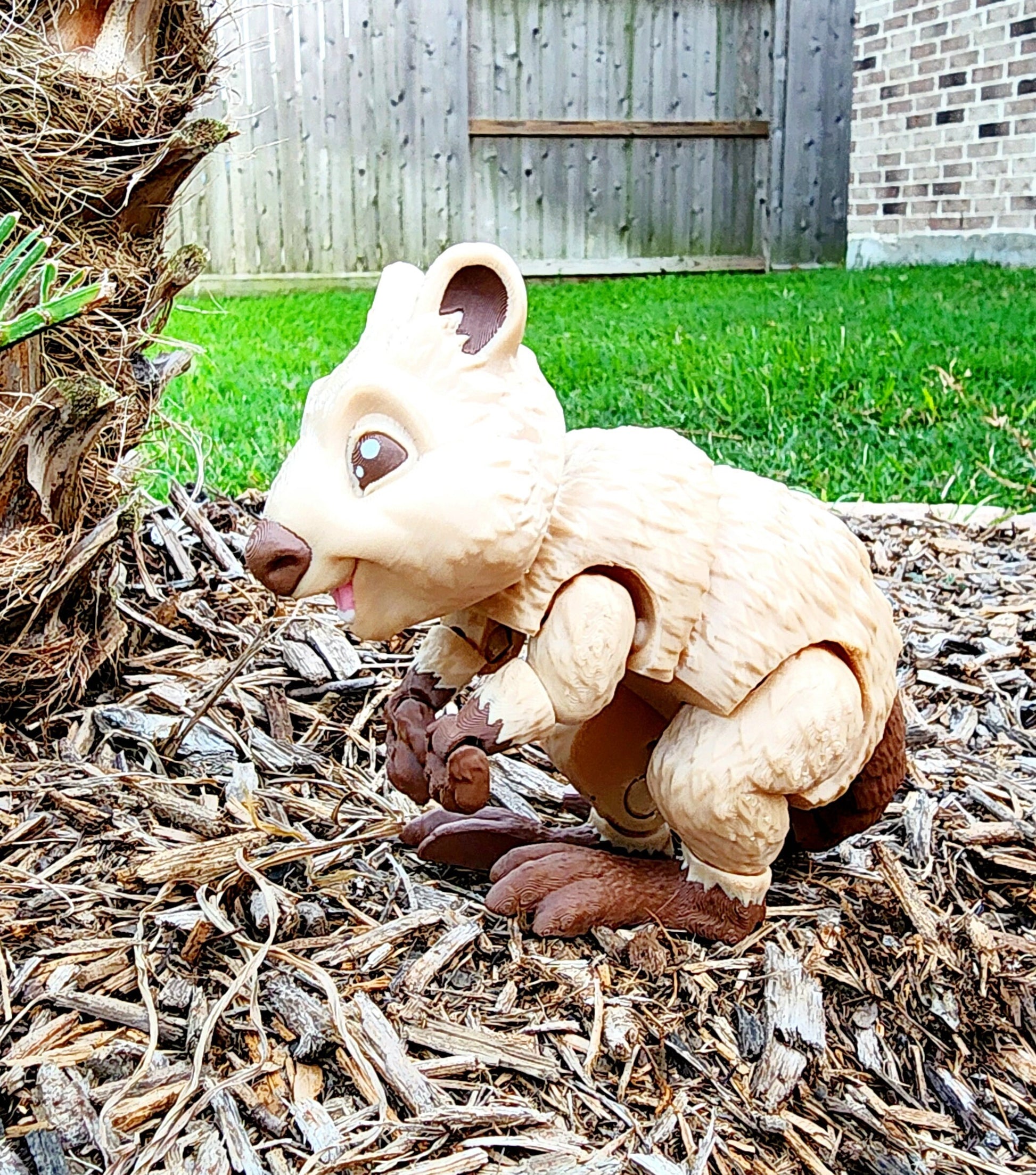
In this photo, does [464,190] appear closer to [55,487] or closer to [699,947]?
[55,487]

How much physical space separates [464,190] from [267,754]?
24.1 ft

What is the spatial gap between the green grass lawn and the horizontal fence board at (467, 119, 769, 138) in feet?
7.35

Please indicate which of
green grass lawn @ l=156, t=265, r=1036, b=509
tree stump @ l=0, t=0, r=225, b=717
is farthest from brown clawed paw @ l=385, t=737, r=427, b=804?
green grass lawn @ l=156, t=265, r=1036, b=509

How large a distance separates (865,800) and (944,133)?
7883mm

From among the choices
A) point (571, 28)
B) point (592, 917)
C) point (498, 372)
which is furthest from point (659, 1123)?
point (571, 28)

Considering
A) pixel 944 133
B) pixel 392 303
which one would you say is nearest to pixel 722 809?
pixel 392 303

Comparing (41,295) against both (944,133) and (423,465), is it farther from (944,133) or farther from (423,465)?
(944,133)

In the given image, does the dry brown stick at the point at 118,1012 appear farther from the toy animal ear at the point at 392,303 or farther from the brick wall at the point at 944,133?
the brick wall at the point at 944,133

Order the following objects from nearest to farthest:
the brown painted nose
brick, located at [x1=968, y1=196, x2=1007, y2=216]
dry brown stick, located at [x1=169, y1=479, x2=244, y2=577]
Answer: the brown painted nose, dry brown stick, located at [x1=169, y1=479, x2=244, y2=577], brick, located at [x1=968, y1=196, x2=1007, y2=216]

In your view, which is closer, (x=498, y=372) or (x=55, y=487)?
(x=498, y=372)

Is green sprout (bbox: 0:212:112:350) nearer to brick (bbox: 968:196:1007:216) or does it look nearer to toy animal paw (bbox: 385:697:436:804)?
toy animal paw (bbox: 385:697:436:804)

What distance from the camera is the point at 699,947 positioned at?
147 centimetres

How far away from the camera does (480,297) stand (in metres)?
1.23

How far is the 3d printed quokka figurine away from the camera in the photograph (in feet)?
3.86
